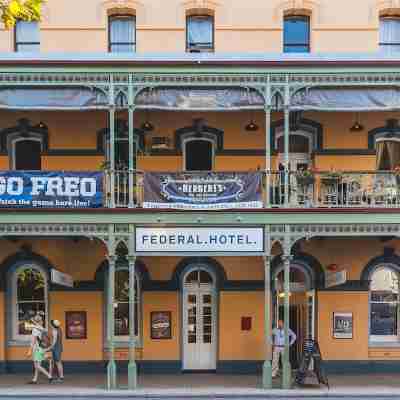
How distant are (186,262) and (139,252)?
251 centimetres

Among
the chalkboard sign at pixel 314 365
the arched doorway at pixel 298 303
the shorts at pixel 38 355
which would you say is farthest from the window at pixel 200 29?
the shorts at pixel 38 355

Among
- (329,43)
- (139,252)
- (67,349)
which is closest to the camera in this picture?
(139,252)

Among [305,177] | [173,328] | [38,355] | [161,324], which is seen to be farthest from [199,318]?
[305,177]

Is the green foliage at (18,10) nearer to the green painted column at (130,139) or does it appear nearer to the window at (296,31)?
the green painted column at (130,139)

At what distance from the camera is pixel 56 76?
13.3 metres

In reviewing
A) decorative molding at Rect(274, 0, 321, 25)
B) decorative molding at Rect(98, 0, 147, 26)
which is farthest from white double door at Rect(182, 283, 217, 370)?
decorative molding at Rect(274, 0, 321, 25)

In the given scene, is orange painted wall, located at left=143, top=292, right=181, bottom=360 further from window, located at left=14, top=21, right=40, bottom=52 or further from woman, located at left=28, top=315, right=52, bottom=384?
window, located at left=14, top=21, right=40, bottom=52

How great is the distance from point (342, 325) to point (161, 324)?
4.99 meters

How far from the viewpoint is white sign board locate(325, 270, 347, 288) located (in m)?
13.9

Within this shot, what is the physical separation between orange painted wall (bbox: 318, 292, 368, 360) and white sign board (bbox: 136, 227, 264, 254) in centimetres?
345

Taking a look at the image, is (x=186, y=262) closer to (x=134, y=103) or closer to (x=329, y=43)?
(x=134, y=103)

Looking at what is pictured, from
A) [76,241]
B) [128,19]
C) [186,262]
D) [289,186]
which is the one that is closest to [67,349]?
[76,241]

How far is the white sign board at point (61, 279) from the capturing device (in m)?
13.9

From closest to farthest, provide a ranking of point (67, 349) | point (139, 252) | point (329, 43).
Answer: point (139, 252) < point (67, 349) < point (329, 43)
